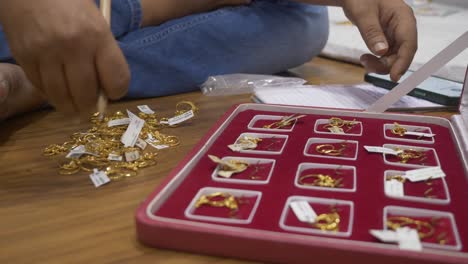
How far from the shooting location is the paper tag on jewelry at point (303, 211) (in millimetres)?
408

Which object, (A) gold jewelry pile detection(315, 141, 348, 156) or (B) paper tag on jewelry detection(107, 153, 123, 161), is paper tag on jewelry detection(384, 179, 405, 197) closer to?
(A) gold jewelry pile detection(315, 141, 348, 156)

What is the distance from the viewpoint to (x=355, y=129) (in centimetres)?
61

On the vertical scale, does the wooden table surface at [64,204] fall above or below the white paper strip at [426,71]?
below

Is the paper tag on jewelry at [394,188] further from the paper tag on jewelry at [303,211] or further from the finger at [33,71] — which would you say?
the finger at [33,71]

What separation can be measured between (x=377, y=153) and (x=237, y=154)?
0.51ft

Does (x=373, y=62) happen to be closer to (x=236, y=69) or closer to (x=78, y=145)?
(x=236, y=69)

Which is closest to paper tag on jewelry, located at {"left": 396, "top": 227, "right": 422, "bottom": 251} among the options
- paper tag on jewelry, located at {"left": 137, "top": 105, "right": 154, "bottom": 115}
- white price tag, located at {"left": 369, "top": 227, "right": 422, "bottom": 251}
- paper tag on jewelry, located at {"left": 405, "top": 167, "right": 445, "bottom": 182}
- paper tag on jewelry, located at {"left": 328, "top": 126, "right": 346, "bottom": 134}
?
white price tag, located at {"left": 369, "top": 227, "right": 422, "bottom": 251}

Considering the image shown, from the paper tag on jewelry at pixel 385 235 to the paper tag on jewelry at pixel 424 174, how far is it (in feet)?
0.39

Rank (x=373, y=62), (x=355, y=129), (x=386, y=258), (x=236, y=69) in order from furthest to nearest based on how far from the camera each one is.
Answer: (x=236, y=69), (x=373, y=62), (x=355, y=129), (x=386, y=258)

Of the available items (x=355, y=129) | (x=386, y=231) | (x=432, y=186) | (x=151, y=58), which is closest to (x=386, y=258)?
(x=386, y=231)

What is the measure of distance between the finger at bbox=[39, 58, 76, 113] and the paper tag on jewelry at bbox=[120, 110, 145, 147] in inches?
4.6

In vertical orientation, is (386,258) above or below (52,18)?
below

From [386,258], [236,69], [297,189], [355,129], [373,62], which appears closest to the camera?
[386,258]

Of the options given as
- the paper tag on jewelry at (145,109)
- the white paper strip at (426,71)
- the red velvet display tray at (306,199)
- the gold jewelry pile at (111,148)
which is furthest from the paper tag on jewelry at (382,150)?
the paper tag on jewelry at (145,109)
